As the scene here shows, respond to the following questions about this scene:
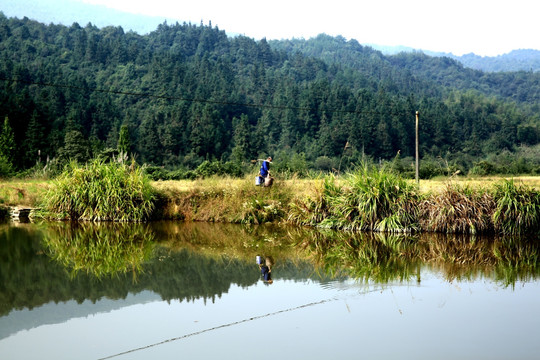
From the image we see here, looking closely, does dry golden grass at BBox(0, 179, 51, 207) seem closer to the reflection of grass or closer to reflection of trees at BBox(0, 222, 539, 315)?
the reflection of grass

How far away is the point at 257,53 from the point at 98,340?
121204 mm

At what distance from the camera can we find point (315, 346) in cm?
793

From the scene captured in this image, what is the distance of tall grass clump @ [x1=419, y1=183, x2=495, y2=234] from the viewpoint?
17.0 meters

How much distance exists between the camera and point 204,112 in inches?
2948

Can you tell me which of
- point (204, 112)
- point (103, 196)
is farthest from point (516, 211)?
point (204, 112)

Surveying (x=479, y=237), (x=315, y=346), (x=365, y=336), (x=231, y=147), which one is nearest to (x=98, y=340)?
(x=315, y=346)

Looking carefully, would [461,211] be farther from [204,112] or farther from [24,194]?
[204,112]

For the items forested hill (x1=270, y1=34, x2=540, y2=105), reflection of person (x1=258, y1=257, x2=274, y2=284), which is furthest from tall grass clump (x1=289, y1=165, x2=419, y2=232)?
forested hill (x1=270, y1=34, x2=540, y2=105)

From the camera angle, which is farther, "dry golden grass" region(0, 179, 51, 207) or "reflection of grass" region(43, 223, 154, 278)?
"dry golden grass" region(0, 179, 51, 207)

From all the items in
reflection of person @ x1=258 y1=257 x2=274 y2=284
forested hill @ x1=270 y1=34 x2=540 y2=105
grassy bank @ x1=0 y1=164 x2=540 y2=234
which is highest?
forested hill @ x1=270 y1=34 x2=540 y2=105

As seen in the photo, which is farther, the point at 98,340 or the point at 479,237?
the point at 479,237

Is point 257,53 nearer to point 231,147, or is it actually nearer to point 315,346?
point 231,147

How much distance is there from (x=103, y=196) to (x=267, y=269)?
28.9 feet

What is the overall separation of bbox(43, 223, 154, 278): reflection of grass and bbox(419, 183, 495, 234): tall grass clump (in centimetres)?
762
